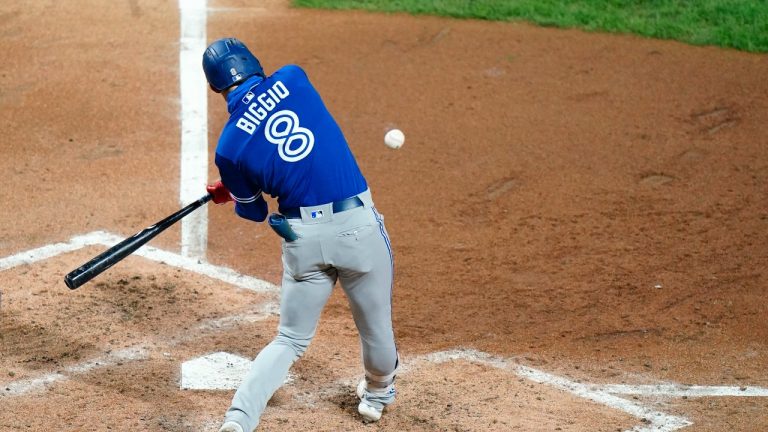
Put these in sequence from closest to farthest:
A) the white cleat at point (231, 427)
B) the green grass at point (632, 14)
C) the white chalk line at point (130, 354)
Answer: the white cleat at point (231, 427) < the white chalk line at point (130, 354) < the green grass at point (632, 14)

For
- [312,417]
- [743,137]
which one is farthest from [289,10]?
[312,417]

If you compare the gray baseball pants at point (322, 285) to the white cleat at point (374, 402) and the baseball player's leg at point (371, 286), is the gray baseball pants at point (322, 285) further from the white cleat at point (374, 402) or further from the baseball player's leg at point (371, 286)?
the white cleat at point (374, 402)

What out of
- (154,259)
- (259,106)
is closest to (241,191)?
(259,106)

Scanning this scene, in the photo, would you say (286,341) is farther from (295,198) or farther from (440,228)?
(440,228)

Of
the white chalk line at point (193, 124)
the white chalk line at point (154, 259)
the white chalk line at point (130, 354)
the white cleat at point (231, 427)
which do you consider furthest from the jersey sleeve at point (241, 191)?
the white chalk line at point (193, 124)

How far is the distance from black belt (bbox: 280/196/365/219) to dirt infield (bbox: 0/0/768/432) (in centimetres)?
111

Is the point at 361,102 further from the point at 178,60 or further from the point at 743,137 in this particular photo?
the point at 743,137

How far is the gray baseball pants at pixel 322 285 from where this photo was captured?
191 inches

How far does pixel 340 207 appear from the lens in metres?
4.88

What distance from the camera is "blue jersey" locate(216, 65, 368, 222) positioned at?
15.7 feet

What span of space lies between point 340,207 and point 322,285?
0.39 metres

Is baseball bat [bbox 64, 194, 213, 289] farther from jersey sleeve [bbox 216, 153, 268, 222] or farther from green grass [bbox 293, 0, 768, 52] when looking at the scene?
green grass [bbox 293, 0, 768, 52]

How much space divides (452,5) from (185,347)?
20.6 feet

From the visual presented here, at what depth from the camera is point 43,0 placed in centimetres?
1132
